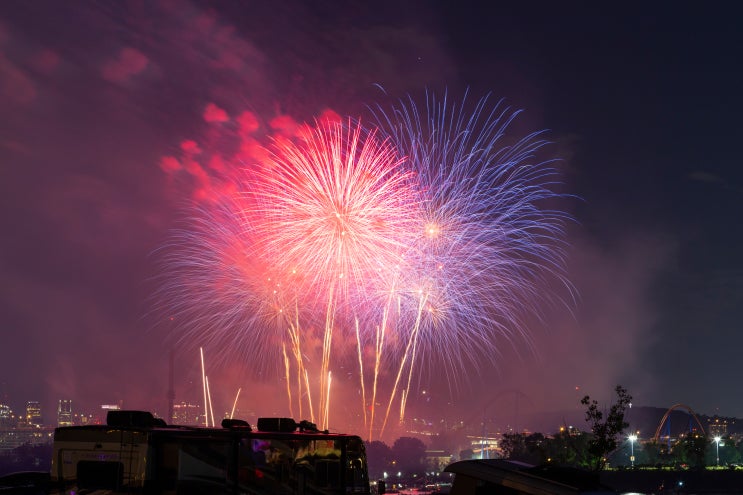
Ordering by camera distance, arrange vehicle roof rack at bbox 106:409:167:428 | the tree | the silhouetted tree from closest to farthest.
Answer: vehicle roof rack at bbox 106:409:167:428, the tree, the silhouetted tree

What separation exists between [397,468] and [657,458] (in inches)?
2403

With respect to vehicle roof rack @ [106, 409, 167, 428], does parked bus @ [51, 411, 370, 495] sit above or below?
below

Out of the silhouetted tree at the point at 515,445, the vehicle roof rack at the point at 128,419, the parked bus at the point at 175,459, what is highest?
the vehicle roof rack at the point at 128,419

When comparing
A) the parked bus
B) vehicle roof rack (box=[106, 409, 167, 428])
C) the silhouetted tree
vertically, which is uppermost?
vehicle roof rack (box=[106, 409, 167, 428])

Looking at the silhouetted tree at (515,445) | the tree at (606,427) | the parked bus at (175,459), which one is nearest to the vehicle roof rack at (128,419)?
the parked bus at (175,459)

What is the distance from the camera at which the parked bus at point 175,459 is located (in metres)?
14.6

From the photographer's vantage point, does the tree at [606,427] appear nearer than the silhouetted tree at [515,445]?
Yes

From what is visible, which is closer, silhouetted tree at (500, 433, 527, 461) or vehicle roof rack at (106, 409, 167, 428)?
vehicle roof rack at (106, 409, 167, 428)

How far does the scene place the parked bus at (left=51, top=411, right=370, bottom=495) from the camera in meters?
14.6

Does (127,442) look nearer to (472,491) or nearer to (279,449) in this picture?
(279,449)

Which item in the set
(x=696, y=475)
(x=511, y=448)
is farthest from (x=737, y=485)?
(x=511, y=448)

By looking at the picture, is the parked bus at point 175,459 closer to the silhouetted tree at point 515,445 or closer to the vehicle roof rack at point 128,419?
the vehicle roof rack at point 128,419

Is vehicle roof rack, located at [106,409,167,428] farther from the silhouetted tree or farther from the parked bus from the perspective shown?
the silhouetted tree

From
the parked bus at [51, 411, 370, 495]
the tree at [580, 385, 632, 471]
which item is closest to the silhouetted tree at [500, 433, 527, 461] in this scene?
the tree at [580, 385, 632, 471]
